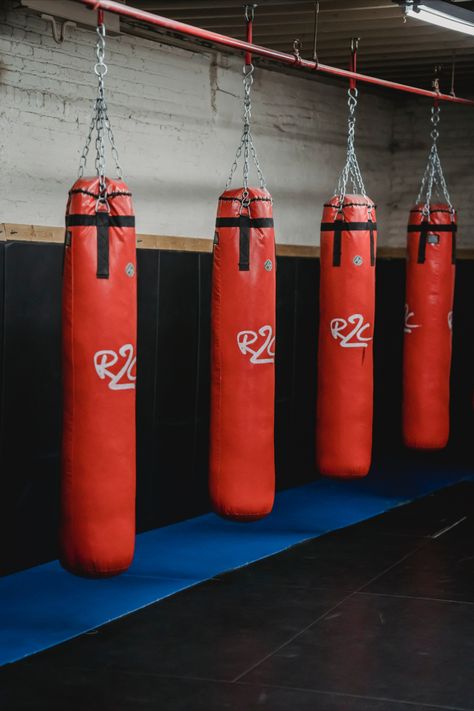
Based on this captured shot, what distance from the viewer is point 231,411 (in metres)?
4.71

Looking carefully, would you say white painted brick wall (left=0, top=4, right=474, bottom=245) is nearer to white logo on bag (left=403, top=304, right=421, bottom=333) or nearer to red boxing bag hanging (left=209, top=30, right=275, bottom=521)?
red boxing bag hanging (left=209, top=30, right=275, bottom=521)

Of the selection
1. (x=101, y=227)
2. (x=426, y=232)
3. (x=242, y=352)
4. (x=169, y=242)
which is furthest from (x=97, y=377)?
(x=426, y=232)

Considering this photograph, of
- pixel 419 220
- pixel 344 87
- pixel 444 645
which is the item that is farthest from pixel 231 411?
pixel 344 87

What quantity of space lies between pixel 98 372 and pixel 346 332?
1.91 meters

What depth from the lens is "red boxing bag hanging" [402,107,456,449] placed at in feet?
20.5

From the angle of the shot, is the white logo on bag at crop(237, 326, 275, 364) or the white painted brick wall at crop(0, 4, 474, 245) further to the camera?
the white painted brick wall at crop(0, 4, 474, 245)

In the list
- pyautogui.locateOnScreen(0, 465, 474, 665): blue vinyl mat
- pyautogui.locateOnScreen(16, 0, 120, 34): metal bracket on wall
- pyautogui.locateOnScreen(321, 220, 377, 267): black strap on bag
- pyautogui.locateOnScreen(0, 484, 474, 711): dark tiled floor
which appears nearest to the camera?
pyautogui.locateOnScreen(0, 484, 474, 711): dark tiled floor

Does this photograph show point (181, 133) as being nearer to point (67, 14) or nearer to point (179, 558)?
point (67, 14)

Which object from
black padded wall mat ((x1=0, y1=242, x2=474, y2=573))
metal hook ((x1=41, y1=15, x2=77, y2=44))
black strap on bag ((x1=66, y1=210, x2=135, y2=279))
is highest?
metal hook ((x1=41, y1=15, x2=77, y2=44))

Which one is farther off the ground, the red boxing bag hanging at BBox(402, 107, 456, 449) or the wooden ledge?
the wooden ledge

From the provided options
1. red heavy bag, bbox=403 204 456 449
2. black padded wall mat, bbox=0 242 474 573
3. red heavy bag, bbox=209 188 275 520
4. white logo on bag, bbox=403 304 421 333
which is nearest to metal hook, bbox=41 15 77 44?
black padded wall mat, bbox=0 242 474 573

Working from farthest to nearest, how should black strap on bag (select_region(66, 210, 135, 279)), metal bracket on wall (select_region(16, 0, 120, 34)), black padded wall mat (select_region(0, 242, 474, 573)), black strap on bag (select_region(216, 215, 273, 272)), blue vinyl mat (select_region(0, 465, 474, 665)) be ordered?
black padded wall mat (select_region(0, 242, 474, 573)) → metal bracket on wall (select_region(16, 0, 120, 34)) → black strap on bag (select_region(216, 215, 273, 272)) → blue vinyl mat (select_region(0, 465, 474, 665)) → black strap on bag (select_region(66, 210, 135, 279))

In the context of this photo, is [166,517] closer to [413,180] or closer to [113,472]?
[113,472]

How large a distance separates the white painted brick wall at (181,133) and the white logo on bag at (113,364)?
1.57 metres
